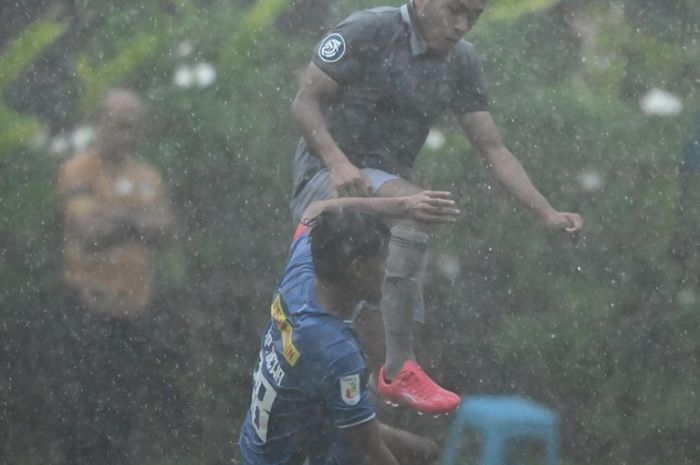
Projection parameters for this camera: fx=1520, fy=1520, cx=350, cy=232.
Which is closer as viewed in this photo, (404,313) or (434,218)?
(434,218)

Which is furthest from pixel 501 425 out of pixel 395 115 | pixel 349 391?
pixel 349 391

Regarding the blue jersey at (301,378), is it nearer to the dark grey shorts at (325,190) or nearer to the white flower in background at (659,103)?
the dark grey shorts at (325,190)

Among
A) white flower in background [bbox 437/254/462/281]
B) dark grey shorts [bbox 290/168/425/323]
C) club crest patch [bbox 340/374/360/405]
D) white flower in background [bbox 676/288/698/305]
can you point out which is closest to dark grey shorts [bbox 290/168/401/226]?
dark grey shorts [bbox 290/168/425/323]

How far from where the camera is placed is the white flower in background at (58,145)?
17.9 feet

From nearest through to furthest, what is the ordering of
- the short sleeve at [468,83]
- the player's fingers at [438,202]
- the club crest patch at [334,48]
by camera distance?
the player's fingers at [438,202] < the club crest patch at [334,48] < the short sleeve at [468,83]

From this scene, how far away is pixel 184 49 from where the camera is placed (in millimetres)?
5438

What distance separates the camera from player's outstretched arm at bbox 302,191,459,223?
3549 millimetres

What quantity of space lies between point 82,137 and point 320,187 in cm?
186

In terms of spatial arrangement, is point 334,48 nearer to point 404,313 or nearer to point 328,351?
point 404,313

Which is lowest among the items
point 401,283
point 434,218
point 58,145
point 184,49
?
point 58,145

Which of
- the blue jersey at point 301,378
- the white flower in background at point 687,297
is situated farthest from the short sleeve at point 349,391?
the white flower in background at point 687,297

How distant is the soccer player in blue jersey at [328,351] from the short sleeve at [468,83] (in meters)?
0.58

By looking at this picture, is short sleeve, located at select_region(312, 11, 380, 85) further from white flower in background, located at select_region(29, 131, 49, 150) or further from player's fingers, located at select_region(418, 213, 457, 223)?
A: white flower in background, located at select_region(29, 131, 49, 150)

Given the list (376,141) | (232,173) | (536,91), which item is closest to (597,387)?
(536,91)
